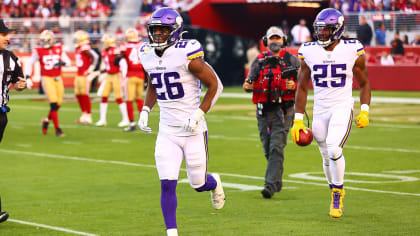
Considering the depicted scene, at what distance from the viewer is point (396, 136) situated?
15094mm

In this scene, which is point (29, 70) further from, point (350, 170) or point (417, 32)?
point (417, 32)

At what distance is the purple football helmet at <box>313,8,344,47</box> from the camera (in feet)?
26.2

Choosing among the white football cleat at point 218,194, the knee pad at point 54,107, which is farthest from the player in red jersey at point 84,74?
the white football cleat at point 218,194

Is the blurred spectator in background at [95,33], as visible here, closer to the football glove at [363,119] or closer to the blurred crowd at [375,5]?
the blurred crowd at [375,5]

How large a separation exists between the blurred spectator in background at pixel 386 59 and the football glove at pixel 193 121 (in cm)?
2069

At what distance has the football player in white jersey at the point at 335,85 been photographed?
313 inches

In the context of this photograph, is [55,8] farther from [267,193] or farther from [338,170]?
[338,170]

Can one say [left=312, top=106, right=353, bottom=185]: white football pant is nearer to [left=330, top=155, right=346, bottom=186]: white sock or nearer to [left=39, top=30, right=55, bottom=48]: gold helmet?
[left=330, top=155, right=346, bottom=186]: white sock

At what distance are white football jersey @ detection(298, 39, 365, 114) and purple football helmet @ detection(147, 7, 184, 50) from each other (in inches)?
69.4

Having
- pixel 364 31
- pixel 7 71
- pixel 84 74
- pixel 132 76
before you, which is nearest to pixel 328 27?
pixel 7 71

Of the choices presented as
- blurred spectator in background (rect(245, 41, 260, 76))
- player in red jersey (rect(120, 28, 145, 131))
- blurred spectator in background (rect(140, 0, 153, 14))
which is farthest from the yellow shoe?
blurred spectator in background (rect(140, 0, 153, 14))

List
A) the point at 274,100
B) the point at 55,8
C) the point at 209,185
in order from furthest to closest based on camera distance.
Answer: the point at 55,8 < the point at 274,100 < the point at 209,185

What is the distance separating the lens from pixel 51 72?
53.4 feet

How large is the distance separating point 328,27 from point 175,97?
1.92 m
